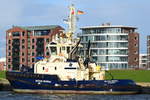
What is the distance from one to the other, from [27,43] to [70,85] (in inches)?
3472

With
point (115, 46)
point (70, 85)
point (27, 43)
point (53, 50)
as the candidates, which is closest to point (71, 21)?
point (53, 50)

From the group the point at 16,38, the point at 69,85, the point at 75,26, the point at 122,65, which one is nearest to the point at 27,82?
the point at 69,85

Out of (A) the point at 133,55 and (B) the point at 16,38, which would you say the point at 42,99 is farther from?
(B) the point at 16,38

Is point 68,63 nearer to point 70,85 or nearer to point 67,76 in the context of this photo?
point 67,76

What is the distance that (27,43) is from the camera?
146500 mm

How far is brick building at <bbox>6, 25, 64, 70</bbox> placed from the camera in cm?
14375

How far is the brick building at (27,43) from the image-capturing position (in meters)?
144

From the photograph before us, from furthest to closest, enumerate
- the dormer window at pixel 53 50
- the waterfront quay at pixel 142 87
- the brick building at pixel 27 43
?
the brick building at pixel 27 43 < the dormer window at pixel 53 50 < the waterfront quay at pixel 142 87

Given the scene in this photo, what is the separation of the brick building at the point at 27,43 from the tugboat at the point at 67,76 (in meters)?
78.8

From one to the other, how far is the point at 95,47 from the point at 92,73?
7360 cm

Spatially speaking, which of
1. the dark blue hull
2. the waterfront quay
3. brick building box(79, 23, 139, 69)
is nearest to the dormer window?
the dark blue hull

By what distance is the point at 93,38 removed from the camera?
137 meters

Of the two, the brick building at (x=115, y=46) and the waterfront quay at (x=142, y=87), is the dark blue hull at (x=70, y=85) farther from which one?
the brick building at (x=115, y=46)

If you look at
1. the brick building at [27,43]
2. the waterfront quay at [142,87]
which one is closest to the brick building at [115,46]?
the brick building at [27,43]
